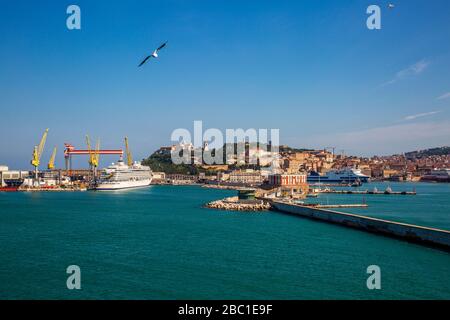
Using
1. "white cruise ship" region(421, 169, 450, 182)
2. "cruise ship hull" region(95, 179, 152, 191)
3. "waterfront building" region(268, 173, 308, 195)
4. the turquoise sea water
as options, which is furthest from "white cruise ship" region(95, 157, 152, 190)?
"white cruise ship" region(421, 169, 450, 182)

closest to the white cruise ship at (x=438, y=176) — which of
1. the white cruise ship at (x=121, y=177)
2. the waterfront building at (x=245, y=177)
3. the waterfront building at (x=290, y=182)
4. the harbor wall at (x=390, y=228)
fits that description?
the waterfront building at (x=245, y=177)

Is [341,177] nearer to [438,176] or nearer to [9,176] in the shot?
[438,176]

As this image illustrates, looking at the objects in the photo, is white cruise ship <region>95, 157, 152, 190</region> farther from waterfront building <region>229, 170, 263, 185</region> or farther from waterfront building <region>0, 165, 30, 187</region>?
waterfront building <region>229, 170, 263, 185</region>

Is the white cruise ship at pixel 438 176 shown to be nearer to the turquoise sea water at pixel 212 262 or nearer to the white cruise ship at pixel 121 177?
the white cruise ship at pixel 121 177
